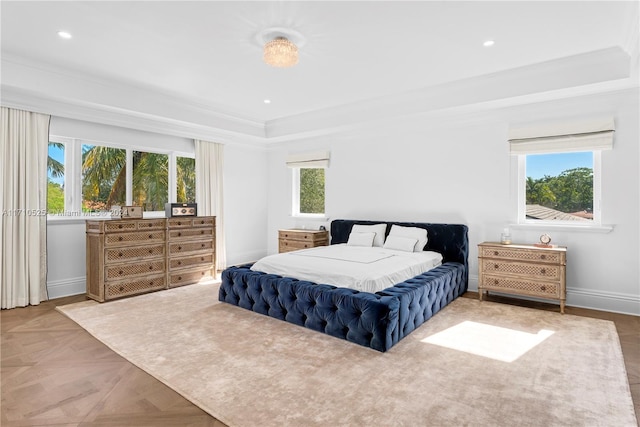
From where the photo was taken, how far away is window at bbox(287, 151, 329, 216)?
6715 mm

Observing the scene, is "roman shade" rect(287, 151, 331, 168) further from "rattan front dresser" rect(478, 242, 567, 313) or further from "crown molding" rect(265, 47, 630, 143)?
"rattan front dresser" rect(478, 242, 567, 313)

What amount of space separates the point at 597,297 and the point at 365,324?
309 centimetres

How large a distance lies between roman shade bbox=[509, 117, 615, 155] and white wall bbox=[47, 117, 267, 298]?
15.3 ft

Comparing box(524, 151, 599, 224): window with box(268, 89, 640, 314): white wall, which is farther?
box(524, 151, 599, 224): window

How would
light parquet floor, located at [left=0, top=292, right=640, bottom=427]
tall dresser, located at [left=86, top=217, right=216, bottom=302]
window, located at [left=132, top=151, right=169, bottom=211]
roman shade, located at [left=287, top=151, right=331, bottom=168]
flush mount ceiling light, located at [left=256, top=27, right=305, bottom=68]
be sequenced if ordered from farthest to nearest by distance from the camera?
1. roman shade, located at [left=287, top=151, right=331, bottom=168]
2. window, located at [left=132, top=151, right=169, bottom=211]
3. tall dresser, located at [left=86, top=217, right=216, bottom=302]
4. flush mount ceiling light, located at [left=256, top=27, right=305, bottom=68]
5. light parquet floor, located at [left=0, top=292, right=640, bottom=427]

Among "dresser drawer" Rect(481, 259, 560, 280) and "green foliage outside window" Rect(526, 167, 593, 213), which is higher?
"green foliage outside window" Rect(526, 167, 593, 213)

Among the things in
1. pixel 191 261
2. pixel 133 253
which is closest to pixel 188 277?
pixel 191 261

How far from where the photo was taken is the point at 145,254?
4.90 m

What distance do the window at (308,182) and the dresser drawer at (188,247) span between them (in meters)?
2.06

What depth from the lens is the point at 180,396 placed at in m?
2.30

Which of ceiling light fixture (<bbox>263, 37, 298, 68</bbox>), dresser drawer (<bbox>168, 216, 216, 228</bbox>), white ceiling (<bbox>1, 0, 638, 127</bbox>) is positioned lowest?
dresser drawer (<bbox>168, 216, 216, 228</bbox>)

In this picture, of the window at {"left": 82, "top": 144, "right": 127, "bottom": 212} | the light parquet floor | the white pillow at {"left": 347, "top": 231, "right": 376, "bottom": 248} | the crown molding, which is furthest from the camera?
the white pillow at {"left": 347, "top": 231, "right": 376, "bottom": 248}

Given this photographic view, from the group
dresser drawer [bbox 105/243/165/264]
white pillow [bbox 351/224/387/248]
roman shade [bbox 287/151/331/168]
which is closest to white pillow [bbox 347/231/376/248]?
white pillow [bbox 351/224/387/248]

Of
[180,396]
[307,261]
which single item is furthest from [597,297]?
[180,396]
